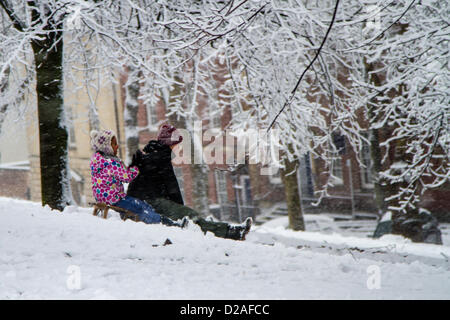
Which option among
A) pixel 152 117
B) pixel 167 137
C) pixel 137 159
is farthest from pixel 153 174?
pixel 152 117

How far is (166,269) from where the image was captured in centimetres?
408

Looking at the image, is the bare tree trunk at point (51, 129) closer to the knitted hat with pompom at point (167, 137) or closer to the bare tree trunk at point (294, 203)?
the knitted hat with pompom at point (167, 137)

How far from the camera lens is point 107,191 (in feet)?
21.0

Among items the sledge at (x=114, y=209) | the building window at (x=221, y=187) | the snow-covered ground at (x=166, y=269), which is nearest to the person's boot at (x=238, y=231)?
the snow-covered ground at (x=166, y=269)

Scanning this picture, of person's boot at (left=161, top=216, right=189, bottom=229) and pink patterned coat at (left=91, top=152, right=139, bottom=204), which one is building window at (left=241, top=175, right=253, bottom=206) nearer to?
person's boot at (left=161, top=216, right=189, bottom=229)

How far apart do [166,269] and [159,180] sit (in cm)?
282

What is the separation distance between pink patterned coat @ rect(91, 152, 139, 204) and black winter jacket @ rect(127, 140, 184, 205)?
28 centimetres

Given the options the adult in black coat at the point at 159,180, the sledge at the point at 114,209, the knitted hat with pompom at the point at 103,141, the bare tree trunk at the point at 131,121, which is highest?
the bare tree trunk at the point at 131,121

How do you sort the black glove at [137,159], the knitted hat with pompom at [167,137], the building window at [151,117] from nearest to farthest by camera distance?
the black glove at [137,159], the knitted hat with pompom at [167,137], the building window at [151,117]

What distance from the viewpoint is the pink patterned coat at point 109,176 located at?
629 centimetres

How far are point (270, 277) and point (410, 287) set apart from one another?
3.94ft

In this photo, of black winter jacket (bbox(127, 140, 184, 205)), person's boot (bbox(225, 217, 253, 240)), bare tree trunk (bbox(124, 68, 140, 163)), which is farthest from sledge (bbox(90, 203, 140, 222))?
bare tree trunk (bbox(124, 68, 140, 163))
